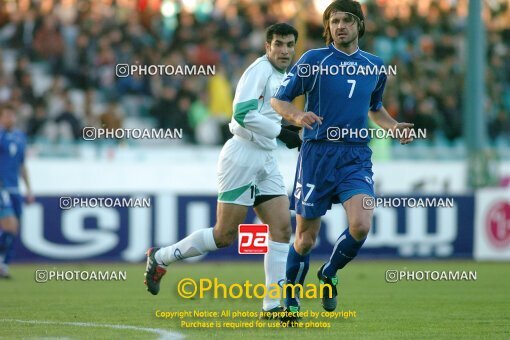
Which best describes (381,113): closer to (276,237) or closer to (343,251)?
(343,251)

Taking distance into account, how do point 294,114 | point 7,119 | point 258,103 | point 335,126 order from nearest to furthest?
point 294,114 → point 335,126 → point 258,103 → point 7,119

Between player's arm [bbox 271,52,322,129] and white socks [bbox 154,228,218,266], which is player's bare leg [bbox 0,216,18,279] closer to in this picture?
white socks [bbox 154,228,218,266]

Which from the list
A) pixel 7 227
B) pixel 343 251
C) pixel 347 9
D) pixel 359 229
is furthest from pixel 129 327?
pixel 7 227

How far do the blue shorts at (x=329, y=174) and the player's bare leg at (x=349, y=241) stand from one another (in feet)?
0.47

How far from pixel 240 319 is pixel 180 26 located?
42.0 ft

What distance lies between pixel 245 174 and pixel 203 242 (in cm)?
73

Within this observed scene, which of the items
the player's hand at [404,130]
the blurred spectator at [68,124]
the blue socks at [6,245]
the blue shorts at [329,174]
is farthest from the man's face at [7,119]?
the player's hand at [404,130]

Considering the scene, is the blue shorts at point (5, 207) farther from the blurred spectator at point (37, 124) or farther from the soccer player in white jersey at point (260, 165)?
the soccer player in white jersey at point (260, 165)

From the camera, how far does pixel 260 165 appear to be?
32.6 feet

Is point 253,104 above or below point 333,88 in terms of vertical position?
below

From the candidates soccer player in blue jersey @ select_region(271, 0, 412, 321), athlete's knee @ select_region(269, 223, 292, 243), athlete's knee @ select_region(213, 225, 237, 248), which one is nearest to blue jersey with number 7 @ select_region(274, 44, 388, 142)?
soccer player in blue jersey @ select_region(271, 0, 412, 321)

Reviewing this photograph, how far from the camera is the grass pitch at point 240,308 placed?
29.0ft

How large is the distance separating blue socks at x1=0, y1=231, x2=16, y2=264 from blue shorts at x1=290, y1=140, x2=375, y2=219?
7.33m

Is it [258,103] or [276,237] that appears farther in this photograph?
[276,237]
